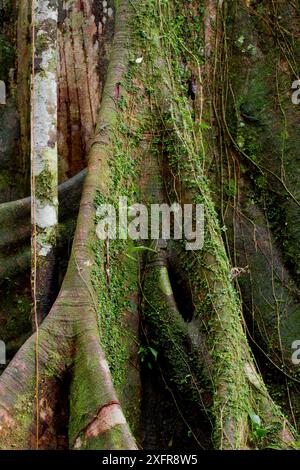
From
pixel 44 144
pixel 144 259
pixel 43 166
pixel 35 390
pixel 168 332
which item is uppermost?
pixel 44 144

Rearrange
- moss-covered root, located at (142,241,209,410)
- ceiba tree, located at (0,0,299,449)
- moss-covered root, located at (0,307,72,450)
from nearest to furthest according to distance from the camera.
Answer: moss-covered root, located at (0,307,72,450), ceiba tree, located at (0,0,299,449), moss-covered root, located at (142,241,209,410)

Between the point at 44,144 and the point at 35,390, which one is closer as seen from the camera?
the point at 35,390

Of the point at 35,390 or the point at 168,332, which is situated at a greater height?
the point at 168,332

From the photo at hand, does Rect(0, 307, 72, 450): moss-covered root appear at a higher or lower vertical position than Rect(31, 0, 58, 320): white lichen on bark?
lower

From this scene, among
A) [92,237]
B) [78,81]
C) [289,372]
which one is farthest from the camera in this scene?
[78,81]

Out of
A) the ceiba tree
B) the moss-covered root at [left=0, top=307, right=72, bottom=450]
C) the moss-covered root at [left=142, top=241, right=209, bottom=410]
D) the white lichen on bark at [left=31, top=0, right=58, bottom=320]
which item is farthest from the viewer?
the white lichen on bark at [left=31, top=0, right=58, bottom=320]

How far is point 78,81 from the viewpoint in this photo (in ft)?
17.6

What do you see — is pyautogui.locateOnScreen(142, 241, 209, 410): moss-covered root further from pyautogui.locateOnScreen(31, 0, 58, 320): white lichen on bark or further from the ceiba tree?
pyautogui.locateOnScreen(31, 0, 58, 320): white lichen on bark

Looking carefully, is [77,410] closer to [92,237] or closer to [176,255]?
[92,237]

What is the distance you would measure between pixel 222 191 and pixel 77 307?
1.80 meters

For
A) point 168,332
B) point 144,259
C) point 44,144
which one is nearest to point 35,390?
point 168,332

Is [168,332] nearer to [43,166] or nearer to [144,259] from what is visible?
[144,259]

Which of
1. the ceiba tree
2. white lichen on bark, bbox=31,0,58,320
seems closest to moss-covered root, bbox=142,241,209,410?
the ceiba tree
